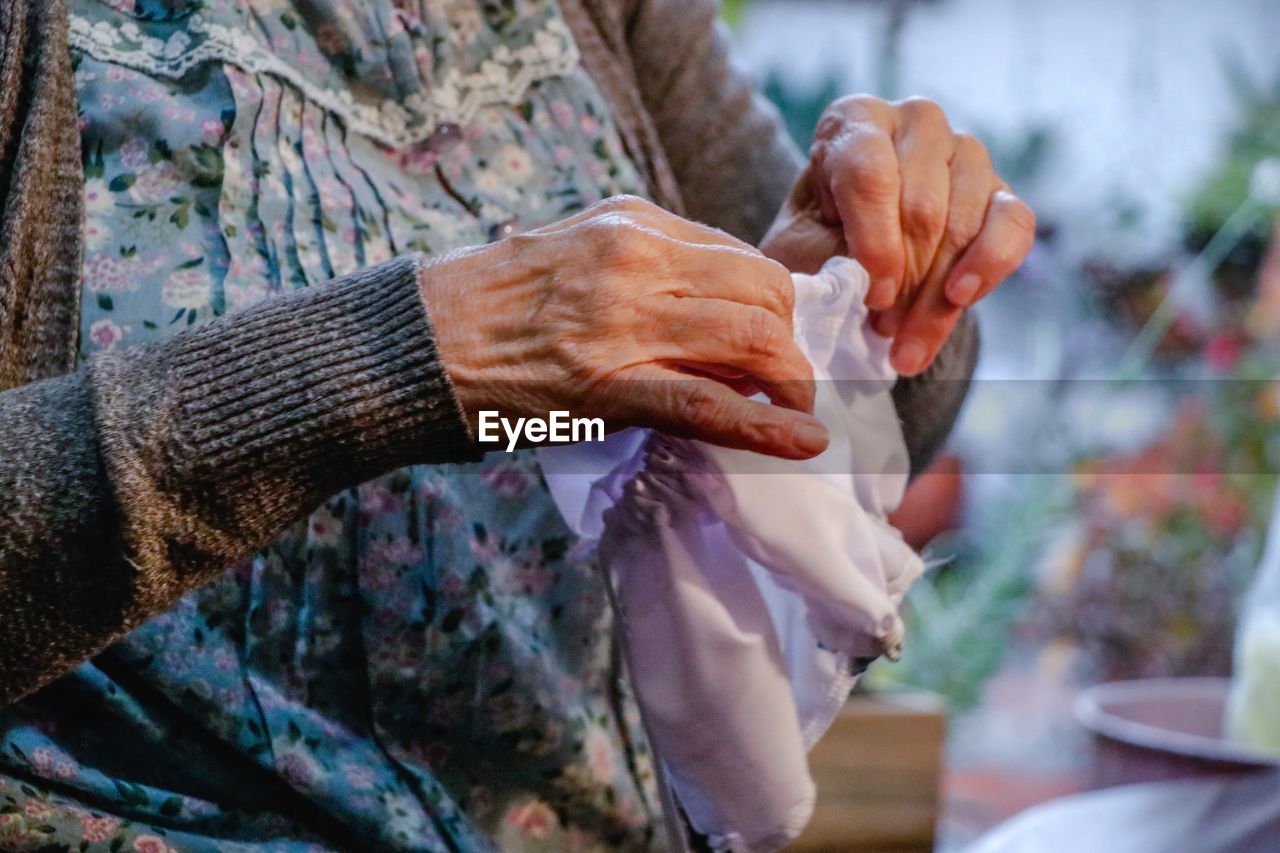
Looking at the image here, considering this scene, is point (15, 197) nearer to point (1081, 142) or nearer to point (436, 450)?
point (436, 450)

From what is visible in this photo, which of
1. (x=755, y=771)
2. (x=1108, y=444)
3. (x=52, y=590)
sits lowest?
(x=1108, y=444)

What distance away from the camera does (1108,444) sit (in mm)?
2791

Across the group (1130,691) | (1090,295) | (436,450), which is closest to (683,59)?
(436,450)

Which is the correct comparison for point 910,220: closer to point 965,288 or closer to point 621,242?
point 965,288

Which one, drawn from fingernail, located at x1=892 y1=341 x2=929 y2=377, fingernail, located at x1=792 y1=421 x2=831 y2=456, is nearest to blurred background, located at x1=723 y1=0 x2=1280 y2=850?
fingernail, located at x1=892 y1=341 x2=929 y2=377

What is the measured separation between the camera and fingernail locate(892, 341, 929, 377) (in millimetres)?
774

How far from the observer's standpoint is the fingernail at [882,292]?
29.4 inches

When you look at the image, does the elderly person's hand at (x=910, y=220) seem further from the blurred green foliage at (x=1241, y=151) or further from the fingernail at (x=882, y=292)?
the blurred green foliage at (x=1241, y=151)

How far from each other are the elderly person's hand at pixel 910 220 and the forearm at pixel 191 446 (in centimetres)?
31

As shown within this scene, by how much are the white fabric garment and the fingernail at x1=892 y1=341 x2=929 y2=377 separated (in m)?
0.07

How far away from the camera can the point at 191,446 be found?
1.73 ft

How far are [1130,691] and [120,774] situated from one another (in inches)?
64.3

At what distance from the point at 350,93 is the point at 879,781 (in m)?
0.88

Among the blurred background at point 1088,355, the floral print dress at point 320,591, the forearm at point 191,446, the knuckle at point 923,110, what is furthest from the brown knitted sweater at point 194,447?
the blurred background at point 1088,355
